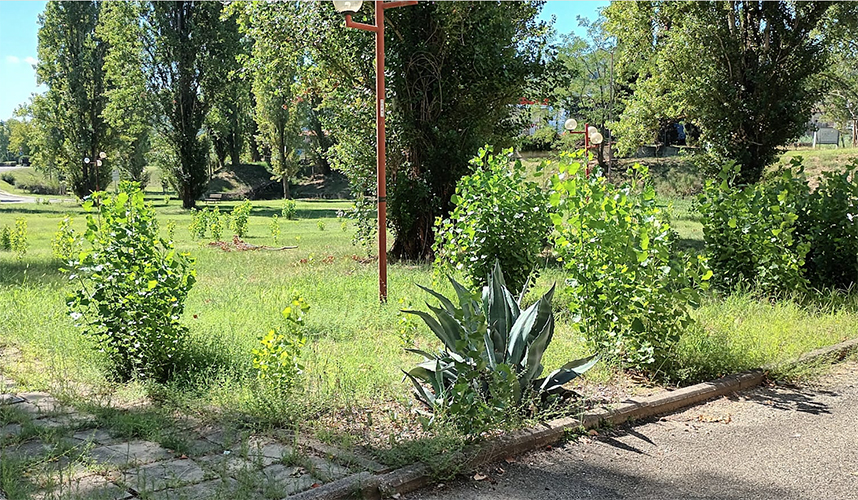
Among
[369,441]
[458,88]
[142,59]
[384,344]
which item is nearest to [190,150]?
[142,59]

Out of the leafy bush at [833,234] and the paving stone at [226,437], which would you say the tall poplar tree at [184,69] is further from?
the paving stone at [226,437]

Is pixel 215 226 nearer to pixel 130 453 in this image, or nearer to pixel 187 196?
pixel 130 453

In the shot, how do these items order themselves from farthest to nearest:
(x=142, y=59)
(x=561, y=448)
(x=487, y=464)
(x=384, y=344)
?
(x=142, y=59), (x=384, y=344), (x=561, y=448), (x=487, y=464)

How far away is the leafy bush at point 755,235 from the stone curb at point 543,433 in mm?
1537

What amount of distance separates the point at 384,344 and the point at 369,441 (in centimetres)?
223

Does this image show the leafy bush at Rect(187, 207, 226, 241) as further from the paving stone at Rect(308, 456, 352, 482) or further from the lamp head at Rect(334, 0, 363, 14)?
the paving stone at Rect(308, 456, 352, 482)

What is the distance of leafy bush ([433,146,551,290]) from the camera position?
22.3ft

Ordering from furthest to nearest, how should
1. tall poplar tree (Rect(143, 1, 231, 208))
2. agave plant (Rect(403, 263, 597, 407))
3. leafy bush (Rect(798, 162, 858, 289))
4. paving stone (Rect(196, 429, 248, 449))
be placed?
1. tall poplar tree (Rect(143, 1, 231, 208))
2. leafy bush (Rect(798, 162, 858, 289))
3. agave plant (Rect(403, 263, 597, 407))
4. paving stone (Rect(196, 429, 248, 449))

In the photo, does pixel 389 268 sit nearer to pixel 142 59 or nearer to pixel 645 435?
pixel 645 435

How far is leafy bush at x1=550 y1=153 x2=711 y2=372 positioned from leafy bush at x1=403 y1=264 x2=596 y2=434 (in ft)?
2.11

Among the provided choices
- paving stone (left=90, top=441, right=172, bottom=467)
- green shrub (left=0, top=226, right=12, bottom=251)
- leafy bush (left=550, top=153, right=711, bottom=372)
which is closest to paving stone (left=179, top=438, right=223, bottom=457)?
paving stone (left=90, top=441, right=172, bottom=467)

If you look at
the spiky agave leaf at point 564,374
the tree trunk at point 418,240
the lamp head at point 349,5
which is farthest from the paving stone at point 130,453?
the tree trunk at point 418,240

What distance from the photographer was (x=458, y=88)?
458 inches

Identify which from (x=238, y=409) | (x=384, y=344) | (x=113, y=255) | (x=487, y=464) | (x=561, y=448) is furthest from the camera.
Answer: (x=384, y=344)
